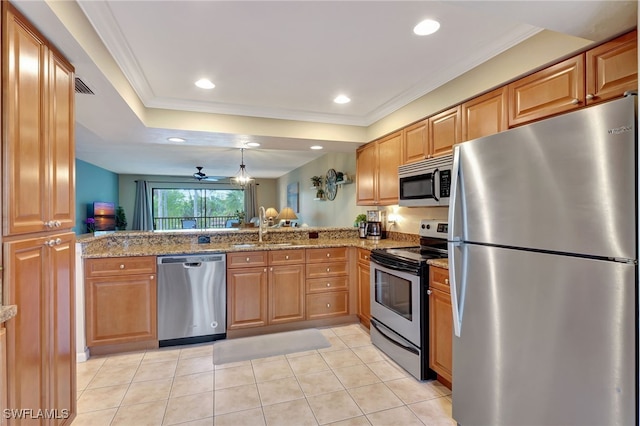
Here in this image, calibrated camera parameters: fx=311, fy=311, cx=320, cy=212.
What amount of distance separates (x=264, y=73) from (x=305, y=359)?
2.47 meters

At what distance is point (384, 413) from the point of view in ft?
6.63

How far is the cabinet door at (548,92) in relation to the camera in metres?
1.73

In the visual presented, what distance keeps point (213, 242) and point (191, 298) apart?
0.79 metres

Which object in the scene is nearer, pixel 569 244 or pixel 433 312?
pixel 569 244

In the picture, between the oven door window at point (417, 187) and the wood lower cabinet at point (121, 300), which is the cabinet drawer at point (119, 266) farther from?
the oven door window at point (417, 187)

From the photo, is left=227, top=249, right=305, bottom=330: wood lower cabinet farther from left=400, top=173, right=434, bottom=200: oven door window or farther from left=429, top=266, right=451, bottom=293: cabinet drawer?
left=429, top=266, right=451, bottom=293: cabinet drawer

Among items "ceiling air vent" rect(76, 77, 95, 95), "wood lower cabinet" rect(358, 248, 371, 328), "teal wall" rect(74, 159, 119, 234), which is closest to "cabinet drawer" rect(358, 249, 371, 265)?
"wood lower cabinet" rect(358, 248, 371, 328)

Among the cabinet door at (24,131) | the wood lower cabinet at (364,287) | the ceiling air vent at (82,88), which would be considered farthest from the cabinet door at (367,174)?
the cabinet door at (24,131)

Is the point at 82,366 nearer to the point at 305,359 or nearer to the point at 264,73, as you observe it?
the point at 305,359

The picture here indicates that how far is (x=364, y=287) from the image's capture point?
135 inches

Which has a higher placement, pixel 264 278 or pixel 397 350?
pixel 264 278

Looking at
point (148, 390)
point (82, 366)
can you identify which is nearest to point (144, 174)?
point (82, 366)

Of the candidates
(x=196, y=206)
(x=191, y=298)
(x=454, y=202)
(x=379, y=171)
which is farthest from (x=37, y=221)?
(x=196, y=206)

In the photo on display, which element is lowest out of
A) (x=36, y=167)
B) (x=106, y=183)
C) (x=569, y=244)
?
(x=569, y=244)
